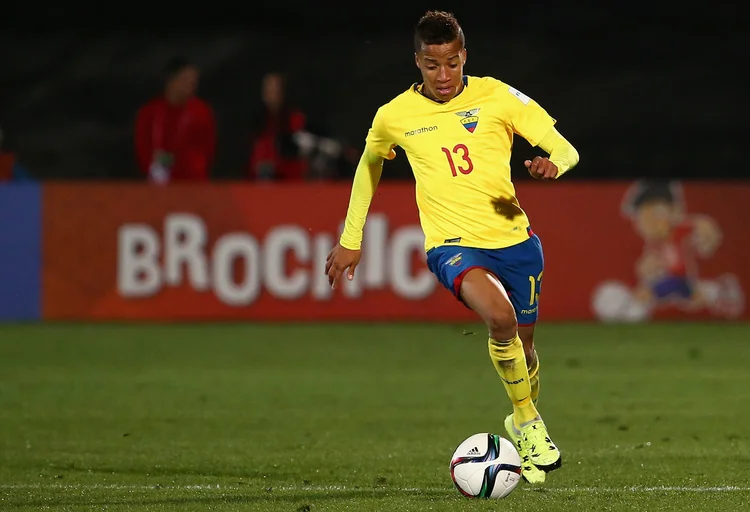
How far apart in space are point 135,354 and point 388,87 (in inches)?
279

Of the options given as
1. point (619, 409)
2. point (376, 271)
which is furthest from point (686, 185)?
point (619, 409)

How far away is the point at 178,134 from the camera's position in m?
14.6

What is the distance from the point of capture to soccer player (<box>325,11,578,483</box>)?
6.51m

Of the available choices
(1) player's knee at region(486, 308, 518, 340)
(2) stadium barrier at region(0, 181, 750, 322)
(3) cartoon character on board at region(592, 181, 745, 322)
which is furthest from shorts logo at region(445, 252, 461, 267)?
(3) cartoon character on board at region(592, 181, 745, 322)

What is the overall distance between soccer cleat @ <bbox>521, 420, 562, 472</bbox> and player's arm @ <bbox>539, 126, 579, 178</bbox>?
42.3 inches

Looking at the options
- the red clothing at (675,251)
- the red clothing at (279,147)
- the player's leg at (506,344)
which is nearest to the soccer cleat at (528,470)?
the player's leg at (506,344)

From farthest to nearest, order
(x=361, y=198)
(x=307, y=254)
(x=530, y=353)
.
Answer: (x=307, y=254)
(x=530, y=353)
(x=361, y=198)

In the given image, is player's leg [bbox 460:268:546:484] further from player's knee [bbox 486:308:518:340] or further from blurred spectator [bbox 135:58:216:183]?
blurred spectator [bbox 135:58:216:183]

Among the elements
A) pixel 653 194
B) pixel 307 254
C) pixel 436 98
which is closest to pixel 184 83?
pixel 307 254

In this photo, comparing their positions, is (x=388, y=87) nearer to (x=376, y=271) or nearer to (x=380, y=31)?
(x=380, y=31)

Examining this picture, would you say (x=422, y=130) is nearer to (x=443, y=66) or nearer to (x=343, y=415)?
(x=443, y=66)

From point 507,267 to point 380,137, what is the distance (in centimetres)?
79

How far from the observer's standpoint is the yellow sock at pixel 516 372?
255 inches

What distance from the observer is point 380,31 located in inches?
750
